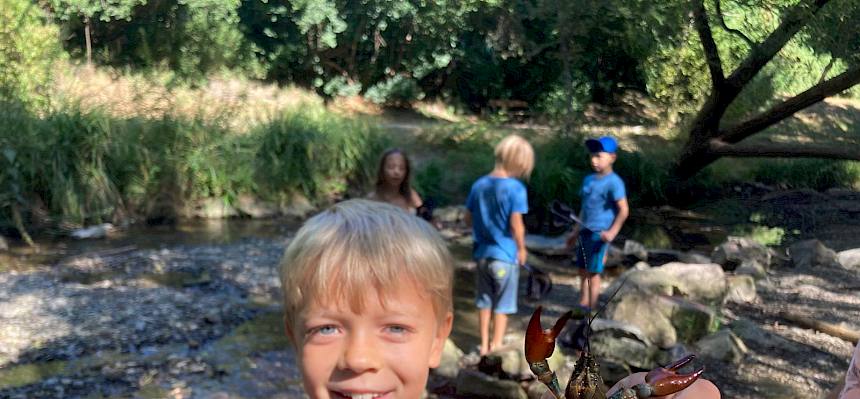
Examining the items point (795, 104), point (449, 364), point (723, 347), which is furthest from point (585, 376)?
point (795, 104)

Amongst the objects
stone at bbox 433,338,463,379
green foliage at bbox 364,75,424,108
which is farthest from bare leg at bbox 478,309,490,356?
green foliage at bbox 364,75,424,108

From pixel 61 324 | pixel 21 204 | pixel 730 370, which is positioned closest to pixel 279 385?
pixel 61 324

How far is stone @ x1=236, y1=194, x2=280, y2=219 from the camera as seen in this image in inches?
446

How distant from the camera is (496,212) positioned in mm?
5074

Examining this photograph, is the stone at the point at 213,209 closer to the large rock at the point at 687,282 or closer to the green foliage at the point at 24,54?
the green foliage at the point at 24,54

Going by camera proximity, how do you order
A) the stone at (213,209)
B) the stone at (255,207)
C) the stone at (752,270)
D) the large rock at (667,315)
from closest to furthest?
the large rock at (667,315) < the stone at (752,270) < the stone at (213,209) < the stone at (255,207)

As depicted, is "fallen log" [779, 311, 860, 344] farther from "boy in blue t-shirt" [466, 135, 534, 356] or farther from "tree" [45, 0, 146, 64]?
"tree" [45, 0, 146, 64]

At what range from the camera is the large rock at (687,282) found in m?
6.94

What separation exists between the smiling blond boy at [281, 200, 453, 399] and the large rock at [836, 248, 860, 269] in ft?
27.5

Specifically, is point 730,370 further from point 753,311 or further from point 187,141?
point 187,141

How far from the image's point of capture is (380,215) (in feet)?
4.79

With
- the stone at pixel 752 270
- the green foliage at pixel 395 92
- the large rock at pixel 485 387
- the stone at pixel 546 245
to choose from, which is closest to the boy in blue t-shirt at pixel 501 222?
the large rock at pixel 485 387

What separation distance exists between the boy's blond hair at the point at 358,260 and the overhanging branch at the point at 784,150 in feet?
30.0

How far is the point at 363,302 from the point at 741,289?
264 inches
